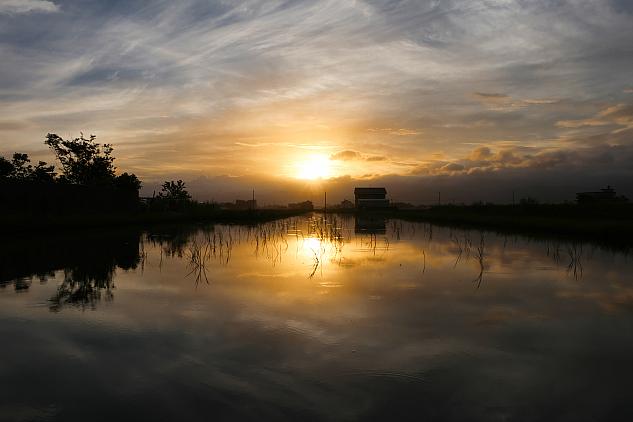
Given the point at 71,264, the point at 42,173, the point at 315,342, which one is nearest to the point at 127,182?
the point at 42,173

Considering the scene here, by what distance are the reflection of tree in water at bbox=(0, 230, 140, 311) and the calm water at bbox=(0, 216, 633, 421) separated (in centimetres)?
10

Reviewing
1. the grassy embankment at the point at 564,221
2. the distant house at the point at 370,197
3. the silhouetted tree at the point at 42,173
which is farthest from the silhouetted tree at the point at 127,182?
the distant house at the point at 370,197

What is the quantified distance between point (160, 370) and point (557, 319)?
19.5ft

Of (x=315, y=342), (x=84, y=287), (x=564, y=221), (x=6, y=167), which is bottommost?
(x=315, y=342)

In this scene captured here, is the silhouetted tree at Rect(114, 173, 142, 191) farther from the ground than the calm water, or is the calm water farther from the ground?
the silhouetted tree at Rect(114, 173, 142, 191)

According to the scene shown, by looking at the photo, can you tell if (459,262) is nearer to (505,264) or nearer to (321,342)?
(505,264)

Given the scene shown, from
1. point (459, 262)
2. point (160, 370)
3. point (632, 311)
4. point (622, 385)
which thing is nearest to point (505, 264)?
point (459, 262)

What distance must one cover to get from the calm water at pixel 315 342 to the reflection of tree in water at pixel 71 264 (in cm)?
10

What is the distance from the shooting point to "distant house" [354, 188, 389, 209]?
228ft

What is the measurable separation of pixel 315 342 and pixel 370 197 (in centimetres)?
6853

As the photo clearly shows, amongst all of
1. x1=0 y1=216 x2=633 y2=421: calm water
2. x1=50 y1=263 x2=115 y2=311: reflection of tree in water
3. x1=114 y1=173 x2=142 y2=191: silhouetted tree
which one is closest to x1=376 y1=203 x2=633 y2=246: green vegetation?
x1=0 y1=216 x2=633 y2=421: calm water

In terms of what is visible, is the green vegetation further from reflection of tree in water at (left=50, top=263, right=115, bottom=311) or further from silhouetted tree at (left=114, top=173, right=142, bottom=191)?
silhouetted tree at (left=114, top=173, right=142, bottom=191)

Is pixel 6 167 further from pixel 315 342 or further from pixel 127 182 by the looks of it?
pixel 315 342

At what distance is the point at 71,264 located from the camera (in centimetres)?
1176
